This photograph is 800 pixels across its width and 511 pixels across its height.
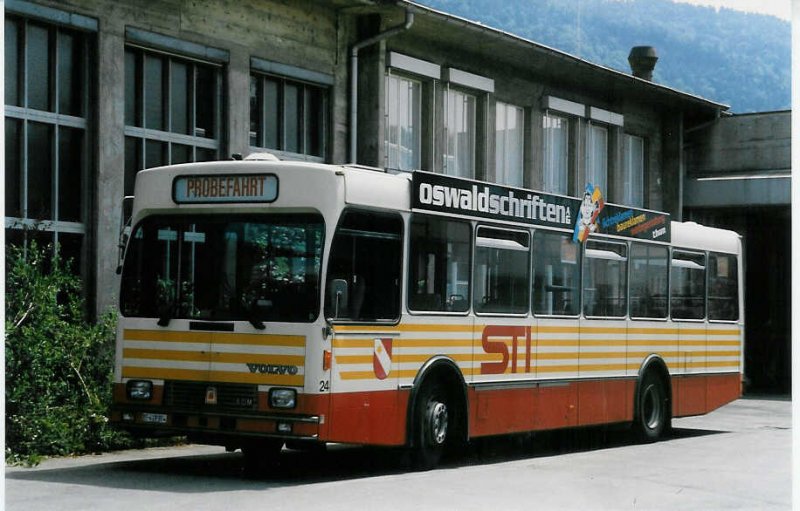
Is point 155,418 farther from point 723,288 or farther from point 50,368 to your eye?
point 723,288

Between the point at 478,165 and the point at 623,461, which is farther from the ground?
the point at 478,165

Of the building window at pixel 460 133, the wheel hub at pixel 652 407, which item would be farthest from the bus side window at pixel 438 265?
the building window at pixel 460 133

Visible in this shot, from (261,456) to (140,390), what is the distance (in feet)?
6.86

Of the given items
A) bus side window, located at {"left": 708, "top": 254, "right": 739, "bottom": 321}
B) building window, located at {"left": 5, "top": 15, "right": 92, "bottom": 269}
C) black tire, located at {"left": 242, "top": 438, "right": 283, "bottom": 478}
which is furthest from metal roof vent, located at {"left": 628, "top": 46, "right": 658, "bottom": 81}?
black tire, located at {"left": 242, "top": 438, "right": 283, "bottom": 478}

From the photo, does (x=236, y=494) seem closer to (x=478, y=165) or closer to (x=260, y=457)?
(x=260, y=457)

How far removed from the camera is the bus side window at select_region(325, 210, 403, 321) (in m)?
12.7

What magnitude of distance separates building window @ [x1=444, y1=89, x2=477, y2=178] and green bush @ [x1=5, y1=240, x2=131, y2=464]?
10.3 meters

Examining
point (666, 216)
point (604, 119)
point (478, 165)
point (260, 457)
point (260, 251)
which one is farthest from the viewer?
point (604, 119)

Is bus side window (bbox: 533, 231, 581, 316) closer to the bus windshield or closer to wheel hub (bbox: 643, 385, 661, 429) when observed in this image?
wheel hub (bbox: 643, 385, 661, 429)

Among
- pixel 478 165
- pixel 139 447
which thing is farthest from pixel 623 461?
pixel 478 165

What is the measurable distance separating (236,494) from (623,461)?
5673mm

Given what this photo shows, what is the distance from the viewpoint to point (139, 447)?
15859 mm

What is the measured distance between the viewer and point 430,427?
14.0 metres

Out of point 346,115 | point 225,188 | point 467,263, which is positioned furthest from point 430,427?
point 346,115
